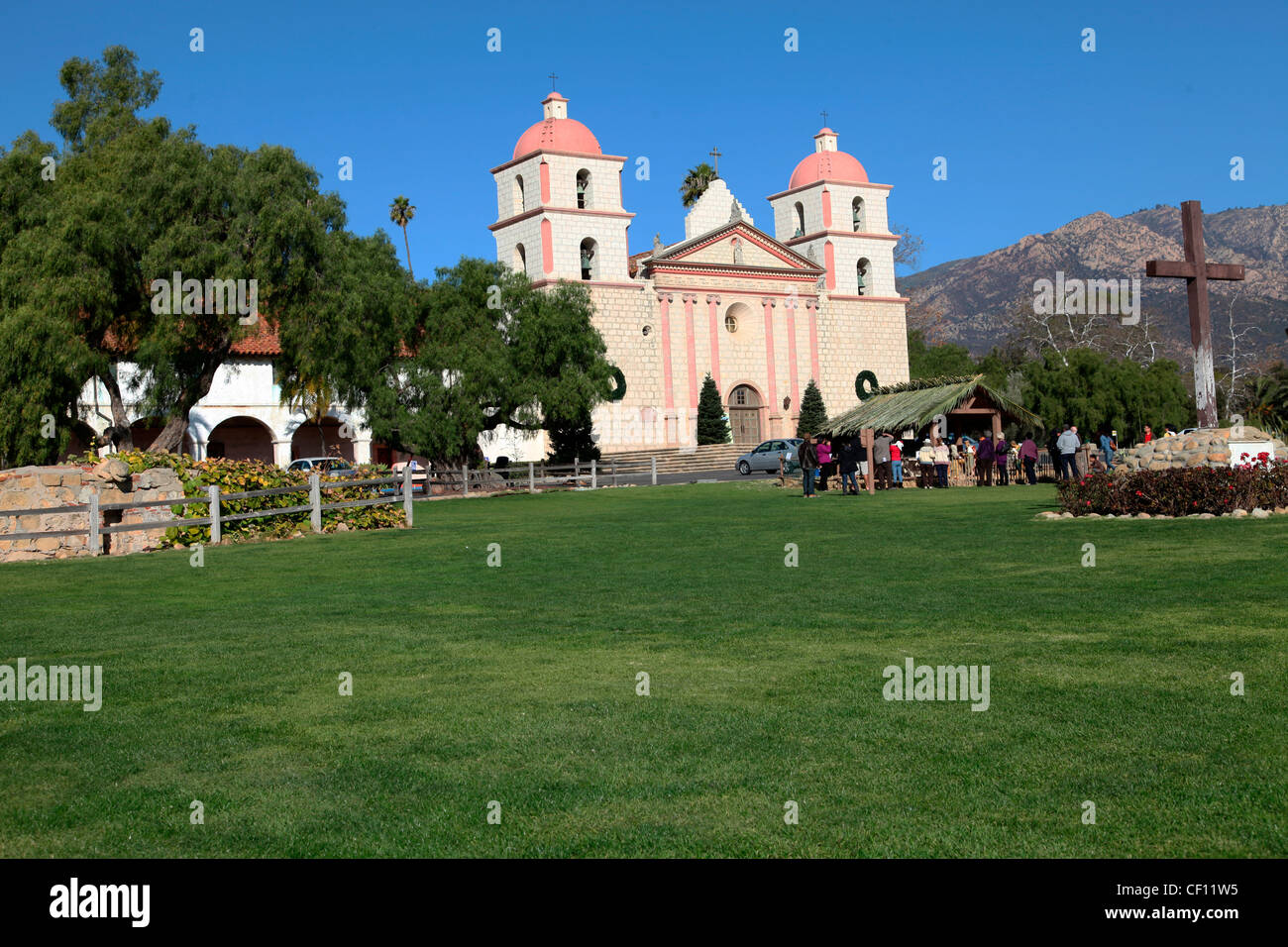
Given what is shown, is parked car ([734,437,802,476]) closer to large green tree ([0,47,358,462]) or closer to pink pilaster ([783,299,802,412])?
pink pilaster ([783,299,802,412])

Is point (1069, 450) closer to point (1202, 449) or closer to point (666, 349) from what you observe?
point (1202, 449)

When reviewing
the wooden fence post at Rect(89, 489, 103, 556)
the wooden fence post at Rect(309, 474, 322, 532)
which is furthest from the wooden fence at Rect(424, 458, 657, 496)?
the wooden fence post at Rect(89, 489, 103, 556)

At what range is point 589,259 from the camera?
62.4m

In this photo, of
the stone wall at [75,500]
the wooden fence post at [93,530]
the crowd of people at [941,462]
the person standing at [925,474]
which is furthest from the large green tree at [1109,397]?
the wooden fence post at [93,530]

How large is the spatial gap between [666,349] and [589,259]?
6.15 meters

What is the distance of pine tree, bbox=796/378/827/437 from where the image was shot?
65500 mm

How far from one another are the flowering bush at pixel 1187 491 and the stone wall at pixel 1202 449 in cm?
41

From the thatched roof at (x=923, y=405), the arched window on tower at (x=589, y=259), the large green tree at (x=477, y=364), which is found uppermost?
the arched window on tower at (x=589, y=259)

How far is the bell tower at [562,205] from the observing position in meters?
60.0

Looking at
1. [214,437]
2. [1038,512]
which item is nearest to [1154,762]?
[1038,512]

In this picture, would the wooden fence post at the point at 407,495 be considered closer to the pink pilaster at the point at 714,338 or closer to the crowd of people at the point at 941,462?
the crowd of people at the point at 941,462

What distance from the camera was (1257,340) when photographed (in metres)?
142
